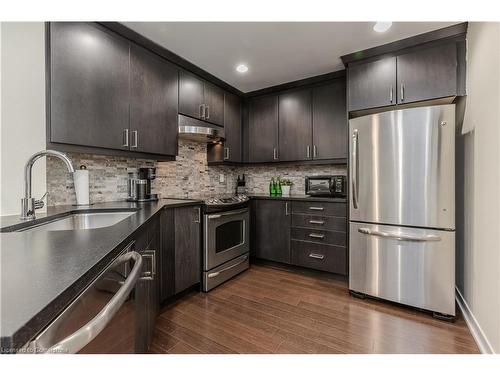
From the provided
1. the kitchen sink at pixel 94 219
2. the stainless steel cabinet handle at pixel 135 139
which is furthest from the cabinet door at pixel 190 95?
the kitchen sink at pixel 94 219

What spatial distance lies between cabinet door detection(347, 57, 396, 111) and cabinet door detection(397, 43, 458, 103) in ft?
0.23

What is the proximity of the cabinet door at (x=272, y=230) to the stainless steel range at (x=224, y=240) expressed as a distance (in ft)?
0.61

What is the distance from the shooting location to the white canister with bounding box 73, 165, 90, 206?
6.46 ft

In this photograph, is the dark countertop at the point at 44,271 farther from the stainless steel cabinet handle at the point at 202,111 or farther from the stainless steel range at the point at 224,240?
the stainless steel cabinet handle at the point at 202,111

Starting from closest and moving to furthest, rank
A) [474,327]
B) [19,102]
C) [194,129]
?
[19,102] → [474,327] → [194,129]

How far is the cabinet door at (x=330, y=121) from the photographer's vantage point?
2832mm

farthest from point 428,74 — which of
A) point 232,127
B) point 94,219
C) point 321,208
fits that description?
point 94,219

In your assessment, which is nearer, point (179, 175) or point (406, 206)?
point (406, 206)

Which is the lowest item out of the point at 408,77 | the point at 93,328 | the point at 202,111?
the point at 93,328

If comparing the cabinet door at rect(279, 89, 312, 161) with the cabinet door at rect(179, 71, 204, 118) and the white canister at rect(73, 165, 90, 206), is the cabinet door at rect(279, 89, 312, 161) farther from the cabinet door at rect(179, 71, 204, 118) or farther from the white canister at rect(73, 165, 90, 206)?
the white canister at rect(73, 165, 90, 206)

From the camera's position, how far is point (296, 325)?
1.86 m

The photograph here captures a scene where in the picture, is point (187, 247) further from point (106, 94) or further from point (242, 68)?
point (242, 68)

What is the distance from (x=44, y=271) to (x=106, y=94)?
5.66 ft
